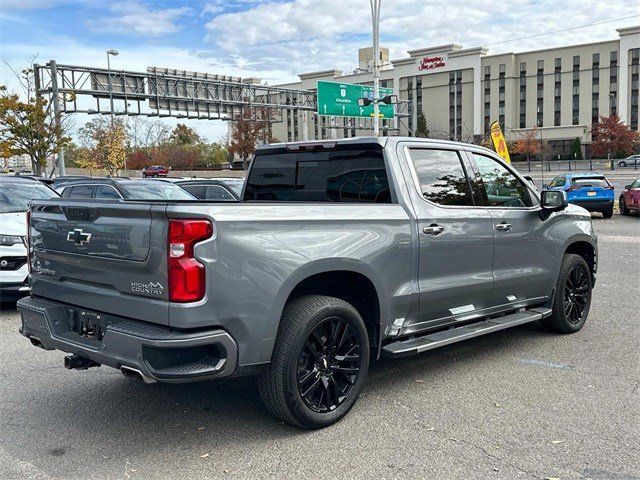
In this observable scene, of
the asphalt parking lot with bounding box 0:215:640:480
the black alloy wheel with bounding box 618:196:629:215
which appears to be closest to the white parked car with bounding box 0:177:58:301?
the asphalt parking lot with bounding box 0:215:640:480

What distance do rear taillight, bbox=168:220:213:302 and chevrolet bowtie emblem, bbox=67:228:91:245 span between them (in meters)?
0.79

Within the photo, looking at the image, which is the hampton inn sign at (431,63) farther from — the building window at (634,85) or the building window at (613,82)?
the building window at (634,85)

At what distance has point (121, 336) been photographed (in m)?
3.72

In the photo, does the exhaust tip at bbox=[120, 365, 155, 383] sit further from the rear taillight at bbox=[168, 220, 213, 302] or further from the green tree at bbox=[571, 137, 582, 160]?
the green tree at bbox=[571, 137, 582, 160]

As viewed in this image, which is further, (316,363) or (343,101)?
(343,101)

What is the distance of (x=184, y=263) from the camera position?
357cm

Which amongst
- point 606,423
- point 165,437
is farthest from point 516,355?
point 165,437

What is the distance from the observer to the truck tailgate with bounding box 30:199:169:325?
367 centimetres

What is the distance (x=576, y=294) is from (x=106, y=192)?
9431 mm

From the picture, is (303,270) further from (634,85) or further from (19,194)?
(634,85)

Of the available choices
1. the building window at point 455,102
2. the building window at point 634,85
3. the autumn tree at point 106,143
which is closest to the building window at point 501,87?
the building window at point 455,102

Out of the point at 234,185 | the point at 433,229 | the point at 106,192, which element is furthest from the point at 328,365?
the point at 234,185

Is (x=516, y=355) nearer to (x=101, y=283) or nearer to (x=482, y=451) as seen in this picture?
(x=482, y=451)

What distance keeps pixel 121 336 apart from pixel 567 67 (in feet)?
355
